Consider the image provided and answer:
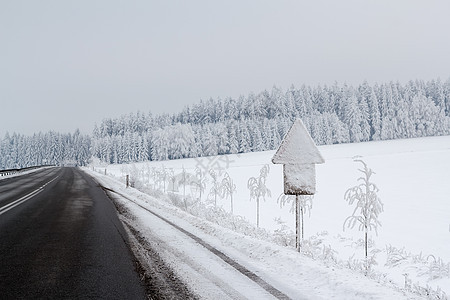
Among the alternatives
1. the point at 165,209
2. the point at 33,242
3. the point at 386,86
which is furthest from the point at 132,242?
the point at 386,86

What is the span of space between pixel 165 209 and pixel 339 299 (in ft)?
31.6

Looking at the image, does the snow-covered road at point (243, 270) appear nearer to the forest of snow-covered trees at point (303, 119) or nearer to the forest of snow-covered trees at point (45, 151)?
the forest of snow-covered trees at point (303, 119)

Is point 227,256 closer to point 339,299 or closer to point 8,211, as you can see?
point 339,299

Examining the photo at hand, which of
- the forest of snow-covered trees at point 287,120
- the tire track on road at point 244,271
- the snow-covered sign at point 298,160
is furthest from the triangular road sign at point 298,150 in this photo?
the forest of snow-covered trees at point 287,120

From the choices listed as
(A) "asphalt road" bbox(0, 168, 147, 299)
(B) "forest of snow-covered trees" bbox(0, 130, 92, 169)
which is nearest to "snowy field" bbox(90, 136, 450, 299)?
(A) "asphalt road" bbox(0, 168, 147, 299)

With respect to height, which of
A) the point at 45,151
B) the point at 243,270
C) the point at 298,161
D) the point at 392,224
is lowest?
the point at 392,224

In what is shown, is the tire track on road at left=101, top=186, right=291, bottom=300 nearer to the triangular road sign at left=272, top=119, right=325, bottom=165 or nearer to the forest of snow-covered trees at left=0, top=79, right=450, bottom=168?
the triangular road sign at left=272, top=119, right=325, bottom=165

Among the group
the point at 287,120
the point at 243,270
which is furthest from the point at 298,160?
the point at 287,120

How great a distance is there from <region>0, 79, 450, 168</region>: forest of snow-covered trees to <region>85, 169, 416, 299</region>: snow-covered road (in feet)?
283

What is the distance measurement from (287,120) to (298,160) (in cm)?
9694

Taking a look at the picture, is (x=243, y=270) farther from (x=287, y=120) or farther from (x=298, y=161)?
(x=287, y=120)

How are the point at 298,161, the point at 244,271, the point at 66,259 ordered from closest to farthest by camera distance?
the point at 244,271, the point at 66,259, the point at 298,161

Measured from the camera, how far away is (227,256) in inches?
226

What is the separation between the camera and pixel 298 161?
6.71 meters
